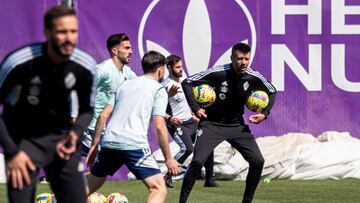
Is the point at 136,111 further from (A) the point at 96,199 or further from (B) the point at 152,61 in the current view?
(A) the point at 96,199

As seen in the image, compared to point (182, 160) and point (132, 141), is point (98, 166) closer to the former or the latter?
point (132, 141)

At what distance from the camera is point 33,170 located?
274 inches

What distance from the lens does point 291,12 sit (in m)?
17.4

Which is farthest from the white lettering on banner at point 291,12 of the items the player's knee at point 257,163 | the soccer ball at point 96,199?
the soccer ball at point 96,199

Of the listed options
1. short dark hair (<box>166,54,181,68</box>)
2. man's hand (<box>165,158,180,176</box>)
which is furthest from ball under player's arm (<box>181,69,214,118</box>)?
short dark hair (<box>166,54,181,68</box>)

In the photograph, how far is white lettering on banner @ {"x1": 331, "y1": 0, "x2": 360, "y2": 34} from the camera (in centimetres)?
1738

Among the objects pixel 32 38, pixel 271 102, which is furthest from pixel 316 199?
pixel 32 38

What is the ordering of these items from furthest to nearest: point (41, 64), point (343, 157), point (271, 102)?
point (343, 157) < point (271, 102) < point (41, 64)

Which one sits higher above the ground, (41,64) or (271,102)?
(41,64)

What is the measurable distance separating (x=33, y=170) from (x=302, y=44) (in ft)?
36.1

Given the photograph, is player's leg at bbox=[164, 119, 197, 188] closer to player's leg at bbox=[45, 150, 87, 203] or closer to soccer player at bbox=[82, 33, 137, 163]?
soccer player at bbox=[82, 33, 137, 163]

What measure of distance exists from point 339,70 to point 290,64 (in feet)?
2.91

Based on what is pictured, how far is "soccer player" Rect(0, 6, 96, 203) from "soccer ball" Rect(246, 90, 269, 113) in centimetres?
524

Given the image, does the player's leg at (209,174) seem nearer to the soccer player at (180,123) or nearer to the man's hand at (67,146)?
the soccer player at (180,123)
